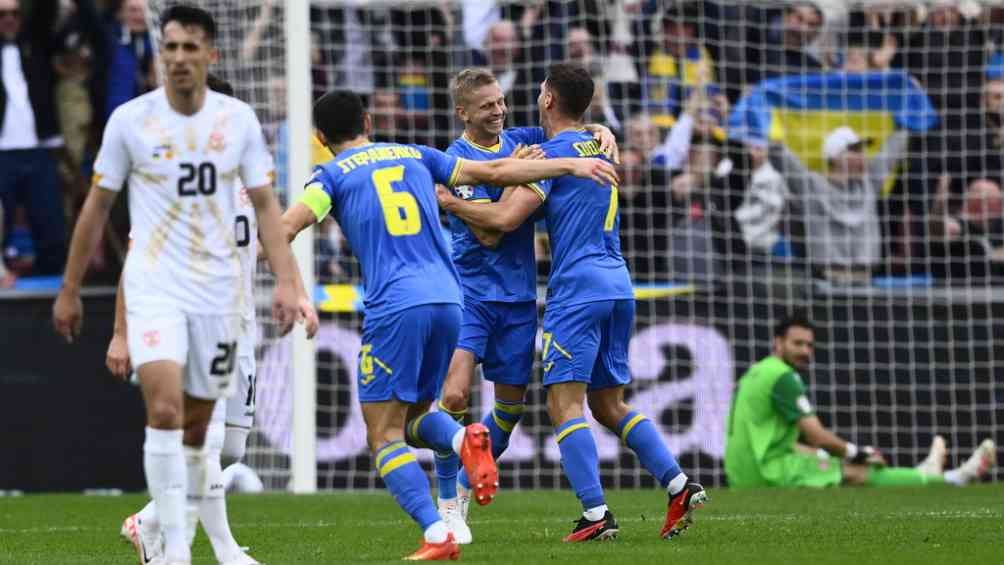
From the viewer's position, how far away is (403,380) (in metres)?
7.91

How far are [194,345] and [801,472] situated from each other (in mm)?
9150

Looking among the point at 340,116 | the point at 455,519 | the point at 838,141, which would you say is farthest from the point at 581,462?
the point at 838,141

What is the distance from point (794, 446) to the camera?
15.3 metres

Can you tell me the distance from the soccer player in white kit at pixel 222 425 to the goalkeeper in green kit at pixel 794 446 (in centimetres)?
655

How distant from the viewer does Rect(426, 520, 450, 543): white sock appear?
7.62 metres

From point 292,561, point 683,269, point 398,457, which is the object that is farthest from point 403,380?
point 683,269

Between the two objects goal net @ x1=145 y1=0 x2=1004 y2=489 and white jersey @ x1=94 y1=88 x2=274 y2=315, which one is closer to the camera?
white jersey @ x1=94 y1=88 x2=274 y2=315

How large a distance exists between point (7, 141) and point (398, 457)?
32.3ft

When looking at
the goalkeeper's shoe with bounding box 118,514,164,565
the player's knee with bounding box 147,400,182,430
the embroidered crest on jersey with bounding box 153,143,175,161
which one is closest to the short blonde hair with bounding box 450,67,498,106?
the embroidered crest on jersey with bounding box 153,143,175,161

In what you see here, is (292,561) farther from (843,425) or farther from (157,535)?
(843,425)

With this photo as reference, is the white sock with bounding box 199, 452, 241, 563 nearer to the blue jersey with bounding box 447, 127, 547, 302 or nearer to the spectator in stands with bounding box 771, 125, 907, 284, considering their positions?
the blue jersey with bounding box 447, 127, 547, 302

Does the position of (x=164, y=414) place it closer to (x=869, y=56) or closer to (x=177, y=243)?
(x=177, y=243)

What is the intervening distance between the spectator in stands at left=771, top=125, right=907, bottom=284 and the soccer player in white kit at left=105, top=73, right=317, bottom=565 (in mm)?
8134

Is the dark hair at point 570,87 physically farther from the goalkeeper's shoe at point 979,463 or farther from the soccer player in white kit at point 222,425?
the goalkeeper's shoe at point 979,463
